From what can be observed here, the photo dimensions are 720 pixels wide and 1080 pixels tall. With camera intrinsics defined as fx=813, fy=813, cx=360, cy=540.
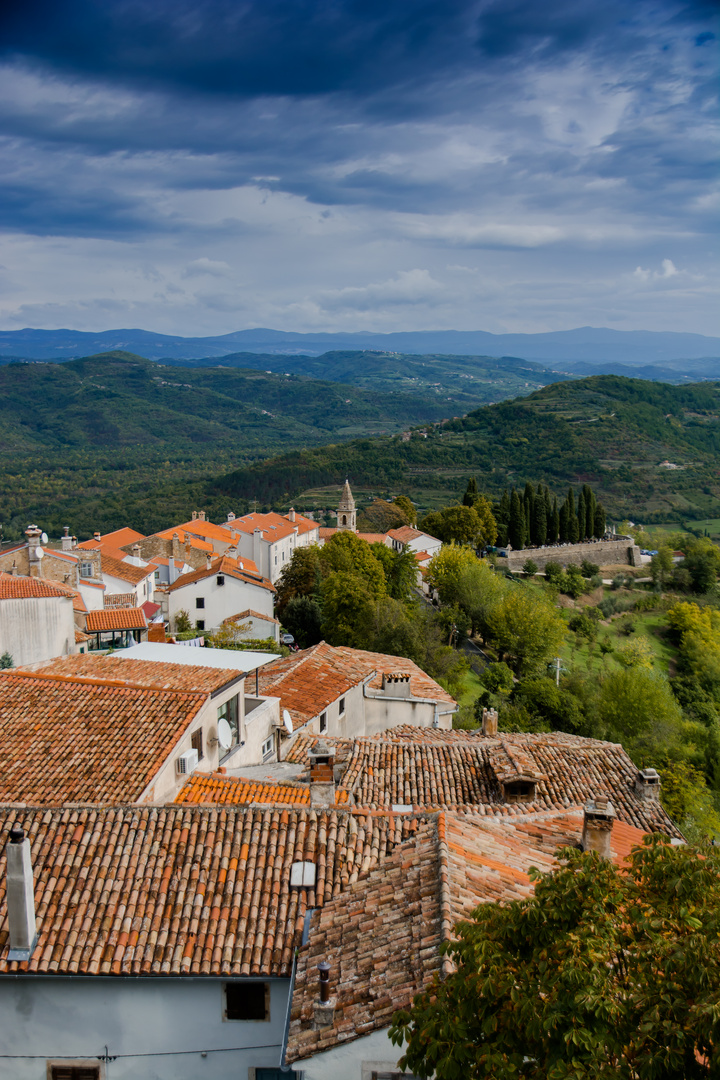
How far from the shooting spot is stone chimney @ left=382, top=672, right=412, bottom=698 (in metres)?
24.4

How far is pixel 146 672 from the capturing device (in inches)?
619

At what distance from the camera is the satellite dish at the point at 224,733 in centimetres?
1473

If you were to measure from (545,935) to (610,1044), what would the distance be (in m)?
0.92

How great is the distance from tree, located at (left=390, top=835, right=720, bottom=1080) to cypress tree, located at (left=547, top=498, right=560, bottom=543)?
225 ft

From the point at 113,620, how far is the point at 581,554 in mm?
49737

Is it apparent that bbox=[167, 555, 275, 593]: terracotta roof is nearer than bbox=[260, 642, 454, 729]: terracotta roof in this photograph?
No

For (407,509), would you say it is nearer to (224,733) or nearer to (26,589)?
(26,589)

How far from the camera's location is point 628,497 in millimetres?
115125

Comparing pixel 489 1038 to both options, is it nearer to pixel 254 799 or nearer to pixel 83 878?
pixel 83 878

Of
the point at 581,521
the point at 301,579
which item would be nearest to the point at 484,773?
the point at 301,579

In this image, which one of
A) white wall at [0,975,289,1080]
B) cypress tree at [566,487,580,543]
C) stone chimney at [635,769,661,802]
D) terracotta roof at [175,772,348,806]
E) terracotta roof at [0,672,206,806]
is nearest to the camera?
white wall at [0,975,289,1080]

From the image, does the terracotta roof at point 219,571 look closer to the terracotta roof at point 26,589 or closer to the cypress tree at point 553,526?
the terracotta roof at point 26,589

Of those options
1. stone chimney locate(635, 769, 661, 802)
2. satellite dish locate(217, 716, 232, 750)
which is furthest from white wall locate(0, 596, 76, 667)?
stone chimney locate(635, 769, 661, 802)

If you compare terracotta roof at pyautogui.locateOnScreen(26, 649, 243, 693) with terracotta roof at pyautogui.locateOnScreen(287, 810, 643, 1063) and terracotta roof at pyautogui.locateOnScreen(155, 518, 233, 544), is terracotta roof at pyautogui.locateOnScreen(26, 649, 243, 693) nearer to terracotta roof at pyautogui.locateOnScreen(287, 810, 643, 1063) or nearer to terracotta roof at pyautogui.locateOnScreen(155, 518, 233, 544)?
terracotta roof at pyautogui.locateOnScreen(287, 810, 643, 1063)
